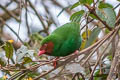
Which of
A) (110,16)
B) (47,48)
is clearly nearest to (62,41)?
(47,48)

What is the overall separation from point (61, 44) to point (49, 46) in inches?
5.4

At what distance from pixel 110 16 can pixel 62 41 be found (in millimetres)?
426

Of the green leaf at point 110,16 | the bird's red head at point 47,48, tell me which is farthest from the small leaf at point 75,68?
the green leaf at point 110,16

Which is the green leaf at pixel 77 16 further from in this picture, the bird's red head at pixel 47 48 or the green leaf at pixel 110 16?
the bird's red head at pixel 47 48

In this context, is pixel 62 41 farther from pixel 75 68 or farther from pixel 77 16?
pixel 75 68

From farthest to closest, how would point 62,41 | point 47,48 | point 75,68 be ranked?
point 62,41 → point 47,48 → point 75,68

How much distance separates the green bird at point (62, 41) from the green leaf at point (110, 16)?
0.29 metres

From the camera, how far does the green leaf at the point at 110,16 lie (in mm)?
2386

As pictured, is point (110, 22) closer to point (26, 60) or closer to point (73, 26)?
point (73, 26)

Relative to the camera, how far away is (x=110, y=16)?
242cm

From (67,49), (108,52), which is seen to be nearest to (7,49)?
(67,49)

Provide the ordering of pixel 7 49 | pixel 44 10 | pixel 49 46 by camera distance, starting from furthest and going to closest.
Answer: pixel 44 10 < pixel 49 46 < pixel 7 49

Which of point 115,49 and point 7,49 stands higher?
point 7,49

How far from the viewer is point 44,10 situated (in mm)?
5094
